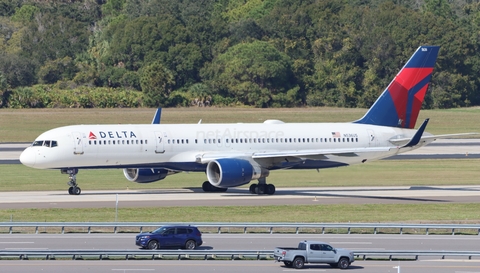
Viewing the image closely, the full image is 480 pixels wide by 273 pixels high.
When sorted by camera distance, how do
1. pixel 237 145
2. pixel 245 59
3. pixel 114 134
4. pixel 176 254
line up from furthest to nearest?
pixel 245 59 < pixel 237 145 < pixel 114 134 < pixel 176 254

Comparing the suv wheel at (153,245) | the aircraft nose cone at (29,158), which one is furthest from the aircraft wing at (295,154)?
the suv wheel at (153,245)

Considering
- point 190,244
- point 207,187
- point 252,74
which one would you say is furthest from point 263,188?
point 252,74

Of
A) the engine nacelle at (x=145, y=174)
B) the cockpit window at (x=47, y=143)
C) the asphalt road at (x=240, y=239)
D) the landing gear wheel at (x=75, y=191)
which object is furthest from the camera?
the engine nacelle at (x=145, y=174)

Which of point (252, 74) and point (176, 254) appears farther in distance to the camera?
point (252, 74)

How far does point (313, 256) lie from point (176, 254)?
4.71m

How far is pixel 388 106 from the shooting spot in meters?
58.2

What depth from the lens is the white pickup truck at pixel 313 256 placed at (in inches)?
1144

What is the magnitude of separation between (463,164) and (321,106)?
200 feet

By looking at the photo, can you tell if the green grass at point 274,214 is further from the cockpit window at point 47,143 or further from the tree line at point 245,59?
the tree line at point 245,59

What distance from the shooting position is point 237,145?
54531mm

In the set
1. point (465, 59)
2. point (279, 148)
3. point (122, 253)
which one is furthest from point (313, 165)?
point (465, 59)

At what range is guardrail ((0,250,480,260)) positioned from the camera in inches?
1185

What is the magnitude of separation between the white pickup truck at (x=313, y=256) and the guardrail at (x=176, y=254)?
109 centimetres

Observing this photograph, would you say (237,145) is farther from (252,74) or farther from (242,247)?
(252,74)
